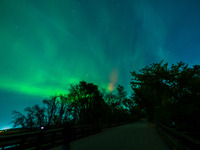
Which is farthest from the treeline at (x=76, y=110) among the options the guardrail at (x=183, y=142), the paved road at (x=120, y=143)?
the guardrail at (x=183, y=142)

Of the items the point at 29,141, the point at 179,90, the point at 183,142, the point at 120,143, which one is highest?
the point at 179,90

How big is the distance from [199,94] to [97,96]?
2070 centimetres

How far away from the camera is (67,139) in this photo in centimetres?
178

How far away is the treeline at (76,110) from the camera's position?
15305 mm

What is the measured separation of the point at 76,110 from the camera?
1000 inches

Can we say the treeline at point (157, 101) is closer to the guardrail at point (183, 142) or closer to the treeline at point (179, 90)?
the treeline at point (179, 90)

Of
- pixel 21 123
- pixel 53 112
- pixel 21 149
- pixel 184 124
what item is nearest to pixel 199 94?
pixel 184 124

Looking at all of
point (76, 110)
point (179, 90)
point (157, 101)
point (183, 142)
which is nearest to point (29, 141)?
point (183, 142)

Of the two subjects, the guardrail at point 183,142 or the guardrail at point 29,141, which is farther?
the guardrail at point 29,141

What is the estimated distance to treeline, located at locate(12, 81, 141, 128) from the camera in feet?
Result: 50.2

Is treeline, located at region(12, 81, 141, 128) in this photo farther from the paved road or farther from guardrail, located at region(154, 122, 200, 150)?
guardrail, located at region(154, 122, 200, 150)

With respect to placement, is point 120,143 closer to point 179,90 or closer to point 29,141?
point 29,141

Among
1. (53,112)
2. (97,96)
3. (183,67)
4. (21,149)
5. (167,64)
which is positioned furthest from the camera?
(97,96)

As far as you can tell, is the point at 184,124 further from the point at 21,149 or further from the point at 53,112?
the point at 53,112
